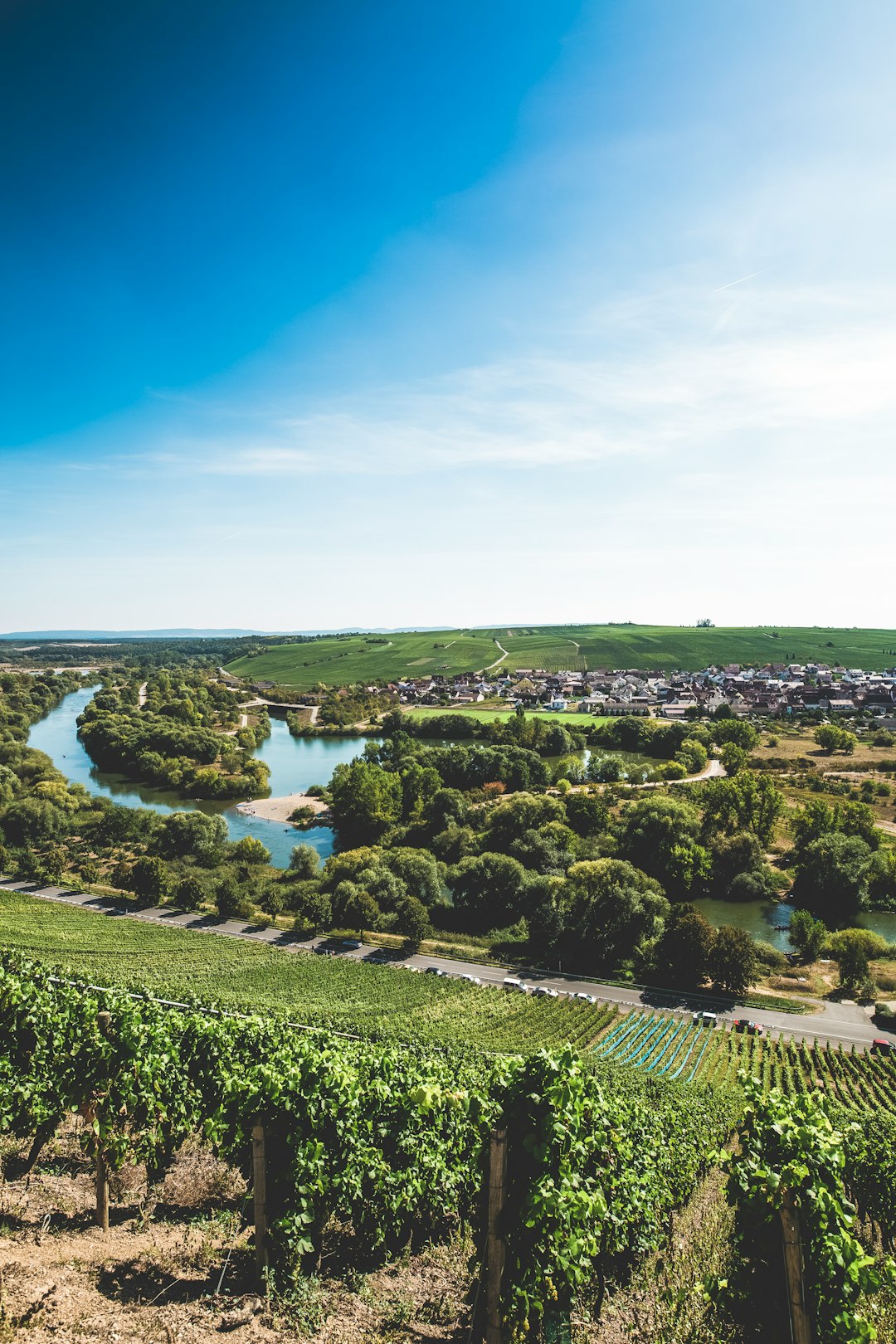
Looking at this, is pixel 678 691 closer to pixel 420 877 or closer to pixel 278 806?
pixel 278 806

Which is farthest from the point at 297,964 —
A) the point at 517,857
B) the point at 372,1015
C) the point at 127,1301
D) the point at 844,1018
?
the point at 127,1301

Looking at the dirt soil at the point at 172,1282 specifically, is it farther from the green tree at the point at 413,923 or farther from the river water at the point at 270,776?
the river water at the point at 270,776

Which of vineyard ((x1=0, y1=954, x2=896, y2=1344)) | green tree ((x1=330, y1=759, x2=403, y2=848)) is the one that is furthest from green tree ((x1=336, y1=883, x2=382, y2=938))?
vineyard ((x1=0, y1=954, x2=896, y2=1344))

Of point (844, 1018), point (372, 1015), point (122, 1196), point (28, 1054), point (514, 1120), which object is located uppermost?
point (514, 1120)

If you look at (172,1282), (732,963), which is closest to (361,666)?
(732,963)

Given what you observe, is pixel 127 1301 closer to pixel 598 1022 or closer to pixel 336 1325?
pixel 336 1325

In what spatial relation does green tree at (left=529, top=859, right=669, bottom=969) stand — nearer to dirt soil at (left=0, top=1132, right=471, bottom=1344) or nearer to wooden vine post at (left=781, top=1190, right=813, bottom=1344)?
dirt soil at (left=0, top=1132, right=471, bottom=1344)

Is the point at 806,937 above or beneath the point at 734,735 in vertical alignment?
beneath
